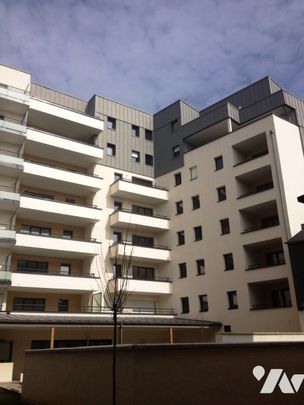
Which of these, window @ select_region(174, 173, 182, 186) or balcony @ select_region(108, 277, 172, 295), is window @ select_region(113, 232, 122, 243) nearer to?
balcony @ select_region(108, 277, 172, 295)

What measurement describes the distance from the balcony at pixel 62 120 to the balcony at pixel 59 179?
424 cm

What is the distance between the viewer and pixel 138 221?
39.2m

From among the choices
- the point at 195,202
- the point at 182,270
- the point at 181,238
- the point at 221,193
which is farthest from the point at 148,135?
the point at 182,270

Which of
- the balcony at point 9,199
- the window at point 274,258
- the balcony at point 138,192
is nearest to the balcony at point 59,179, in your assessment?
the balcony at point 138,192

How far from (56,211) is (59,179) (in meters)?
3.01

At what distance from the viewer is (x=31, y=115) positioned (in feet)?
123

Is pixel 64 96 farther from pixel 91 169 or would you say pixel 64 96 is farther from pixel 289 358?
pixel 289 358

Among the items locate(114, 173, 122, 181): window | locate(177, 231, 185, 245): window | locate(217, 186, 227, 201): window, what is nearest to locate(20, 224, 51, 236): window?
locate(114, 173, 122, 181): window

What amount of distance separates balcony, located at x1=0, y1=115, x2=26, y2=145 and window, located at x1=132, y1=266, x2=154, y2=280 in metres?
15.5

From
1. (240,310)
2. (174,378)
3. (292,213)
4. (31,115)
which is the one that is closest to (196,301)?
(240,310)

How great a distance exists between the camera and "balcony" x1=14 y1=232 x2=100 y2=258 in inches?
1280

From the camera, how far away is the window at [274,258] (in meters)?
32.4

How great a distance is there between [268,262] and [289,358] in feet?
79.3

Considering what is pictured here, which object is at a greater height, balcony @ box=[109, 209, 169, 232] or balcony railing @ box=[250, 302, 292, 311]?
balcony @ box=[109, 209, 169, 232]
